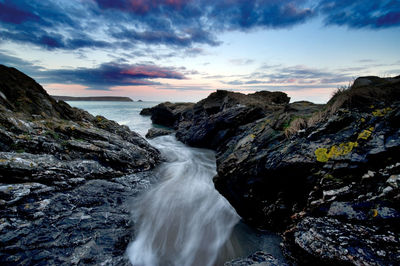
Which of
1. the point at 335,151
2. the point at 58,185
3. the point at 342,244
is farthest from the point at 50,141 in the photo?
the point at 335,151

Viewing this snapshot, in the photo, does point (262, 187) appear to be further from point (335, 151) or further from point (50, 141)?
point (50, 141)

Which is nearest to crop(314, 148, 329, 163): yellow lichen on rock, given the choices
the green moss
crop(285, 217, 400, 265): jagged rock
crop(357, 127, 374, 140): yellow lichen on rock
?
crop(357, 127, 374, 140): yellow lichen on rock

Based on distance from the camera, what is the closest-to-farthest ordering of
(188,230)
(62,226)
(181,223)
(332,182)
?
(332,182)
(62,226)
(188,230)
(181,223)

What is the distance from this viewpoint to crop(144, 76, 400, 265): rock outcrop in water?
10.9 feet

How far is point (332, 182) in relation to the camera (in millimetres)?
4434

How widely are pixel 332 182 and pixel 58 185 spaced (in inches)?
342

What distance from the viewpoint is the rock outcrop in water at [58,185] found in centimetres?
445

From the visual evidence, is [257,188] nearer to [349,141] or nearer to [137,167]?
[349,141]

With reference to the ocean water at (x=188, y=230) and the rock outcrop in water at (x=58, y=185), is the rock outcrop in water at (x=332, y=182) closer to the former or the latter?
the ocean water at (x=188, y=230)

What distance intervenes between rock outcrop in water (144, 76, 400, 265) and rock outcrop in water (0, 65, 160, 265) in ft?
14.6

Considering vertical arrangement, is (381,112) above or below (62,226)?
above

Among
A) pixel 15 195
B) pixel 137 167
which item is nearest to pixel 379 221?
pixel 15 195

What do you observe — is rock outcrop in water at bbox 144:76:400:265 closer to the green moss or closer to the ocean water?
the green moss

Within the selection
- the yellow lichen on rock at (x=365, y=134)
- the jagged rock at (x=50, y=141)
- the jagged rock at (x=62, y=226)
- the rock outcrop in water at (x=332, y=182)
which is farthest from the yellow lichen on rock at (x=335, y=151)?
the jagged rock at (x=50, y=141)
